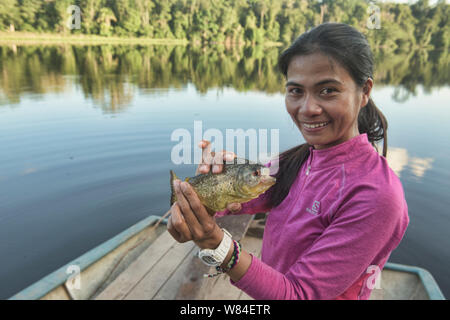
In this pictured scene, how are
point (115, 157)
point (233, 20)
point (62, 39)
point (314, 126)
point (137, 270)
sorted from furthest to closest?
point (233, 20)
point (62, 39)
point (115, 157)
point (137, 270)
point (314, 126)

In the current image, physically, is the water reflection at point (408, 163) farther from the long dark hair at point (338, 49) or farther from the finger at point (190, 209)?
the finger at point (190, 209)

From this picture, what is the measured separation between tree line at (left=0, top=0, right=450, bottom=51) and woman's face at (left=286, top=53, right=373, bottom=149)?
67.4 m

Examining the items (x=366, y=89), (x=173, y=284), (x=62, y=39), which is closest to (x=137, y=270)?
(x=173, y=284)

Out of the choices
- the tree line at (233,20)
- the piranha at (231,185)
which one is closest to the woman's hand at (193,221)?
the piranha at (231,185)

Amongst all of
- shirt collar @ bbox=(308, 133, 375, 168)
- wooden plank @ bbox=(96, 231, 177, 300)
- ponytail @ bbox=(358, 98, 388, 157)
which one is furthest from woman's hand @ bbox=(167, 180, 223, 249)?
wooden plank @ bbox=(96, 231, 177, 300)

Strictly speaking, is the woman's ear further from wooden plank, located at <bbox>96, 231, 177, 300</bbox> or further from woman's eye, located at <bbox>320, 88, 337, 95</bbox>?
wooden plank, located at <bbox>96, 231, 177, 300</bbox>

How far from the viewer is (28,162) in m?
8.82

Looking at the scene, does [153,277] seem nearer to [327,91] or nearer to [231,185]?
[231,185]

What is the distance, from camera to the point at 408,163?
10.2 meters

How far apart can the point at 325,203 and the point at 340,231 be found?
233mm

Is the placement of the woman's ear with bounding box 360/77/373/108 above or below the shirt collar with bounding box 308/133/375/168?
above

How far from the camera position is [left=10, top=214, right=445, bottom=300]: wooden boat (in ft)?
10.8
